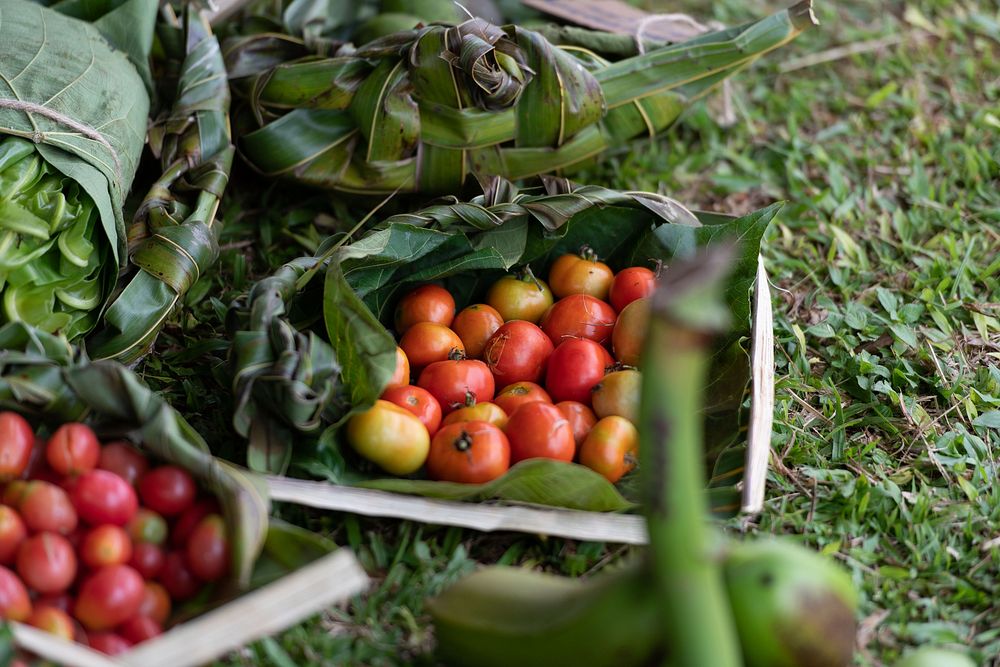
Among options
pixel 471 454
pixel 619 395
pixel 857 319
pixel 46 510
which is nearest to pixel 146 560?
pixel 46 510

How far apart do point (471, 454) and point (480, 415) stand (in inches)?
5.0

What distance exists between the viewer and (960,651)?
5.56 feet

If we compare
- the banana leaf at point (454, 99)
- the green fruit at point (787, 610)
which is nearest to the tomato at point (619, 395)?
the green fruit at point (787, 610)

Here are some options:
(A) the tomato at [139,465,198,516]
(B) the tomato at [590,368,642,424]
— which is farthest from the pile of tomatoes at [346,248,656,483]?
(A) the tomato at [139,465,198,516]

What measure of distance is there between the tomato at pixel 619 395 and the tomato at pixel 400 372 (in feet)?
1.24

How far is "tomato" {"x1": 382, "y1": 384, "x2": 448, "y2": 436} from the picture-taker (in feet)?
6.19

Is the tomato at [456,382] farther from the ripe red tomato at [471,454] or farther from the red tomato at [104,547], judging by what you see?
the red tomato at [104,547]

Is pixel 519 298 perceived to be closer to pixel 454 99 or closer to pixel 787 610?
pixel 454 99

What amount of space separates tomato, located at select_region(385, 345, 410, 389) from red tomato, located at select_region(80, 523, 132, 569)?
0.56 metres

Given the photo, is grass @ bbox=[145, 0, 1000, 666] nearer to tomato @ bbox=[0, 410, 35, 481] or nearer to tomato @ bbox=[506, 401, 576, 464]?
tomato @ bbox=[506, 401, 576, 464]

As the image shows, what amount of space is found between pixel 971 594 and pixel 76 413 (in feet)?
5.28

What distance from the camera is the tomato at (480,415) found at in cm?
189

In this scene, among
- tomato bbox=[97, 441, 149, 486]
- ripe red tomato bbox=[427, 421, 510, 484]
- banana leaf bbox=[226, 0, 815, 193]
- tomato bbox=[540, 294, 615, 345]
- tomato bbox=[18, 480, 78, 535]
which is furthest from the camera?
banana leaf bbox=[226, 0, 815, 193]

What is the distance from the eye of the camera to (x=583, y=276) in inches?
86.4
